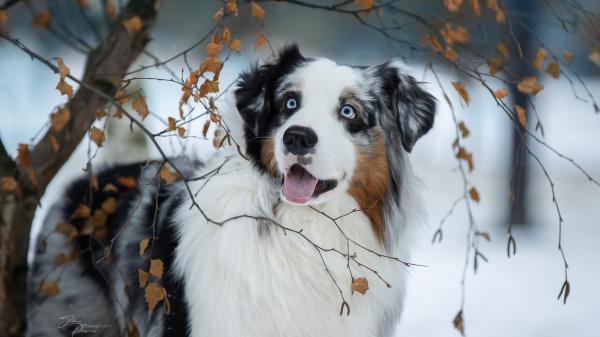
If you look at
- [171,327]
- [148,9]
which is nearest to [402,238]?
[171,327]

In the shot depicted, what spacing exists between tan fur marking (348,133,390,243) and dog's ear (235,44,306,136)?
0.47 metres

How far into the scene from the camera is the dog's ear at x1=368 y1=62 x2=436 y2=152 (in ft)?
10.3

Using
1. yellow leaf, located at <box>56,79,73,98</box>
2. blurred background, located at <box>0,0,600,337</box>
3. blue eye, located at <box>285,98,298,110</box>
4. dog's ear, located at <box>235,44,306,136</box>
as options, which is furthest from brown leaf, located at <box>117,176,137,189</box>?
yellow leaf, located at <box>56,79,73,98</box>

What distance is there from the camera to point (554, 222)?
28.6 ft

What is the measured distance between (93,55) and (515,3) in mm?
6500

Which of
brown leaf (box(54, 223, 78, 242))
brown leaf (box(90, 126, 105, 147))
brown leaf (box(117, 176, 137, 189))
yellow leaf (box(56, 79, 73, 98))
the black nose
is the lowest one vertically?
brown leaf (box(54, 223, 78, 242))

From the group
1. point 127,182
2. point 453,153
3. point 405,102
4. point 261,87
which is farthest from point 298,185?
point 453,153

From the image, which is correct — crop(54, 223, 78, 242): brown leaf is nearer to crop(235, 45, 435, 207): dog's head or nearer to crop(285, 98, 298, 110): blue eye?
crop(235, 45, 435, 207): dog's head

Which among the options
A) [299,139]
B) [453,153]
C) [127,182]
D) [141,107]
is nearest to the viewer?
[141,107]

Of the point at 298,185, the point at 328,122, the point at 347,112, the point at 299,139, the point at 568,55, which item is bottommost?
the point at 298,185

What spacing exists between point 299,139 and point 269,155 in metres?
0.32

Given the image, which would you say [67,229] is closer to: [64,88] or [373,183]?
[64,88]

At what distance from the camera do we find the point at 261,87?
3182 mm

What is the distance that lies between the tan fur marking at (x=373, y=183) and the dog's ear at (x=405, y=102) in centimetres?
13
